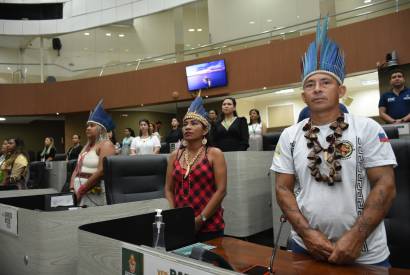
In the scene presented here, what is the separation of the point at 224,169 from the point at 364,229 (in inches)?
39.9

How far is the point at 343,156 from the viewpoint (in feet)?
4.36

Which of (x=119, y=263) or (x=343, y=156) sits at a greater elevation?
(x=343, y=156)

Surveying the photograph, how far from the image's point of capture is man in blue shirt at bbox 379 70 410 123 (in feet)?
14.1

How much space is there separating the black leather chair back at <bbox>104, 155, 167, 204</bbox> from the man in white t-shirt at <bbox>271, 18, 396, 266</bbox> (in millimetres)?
1298

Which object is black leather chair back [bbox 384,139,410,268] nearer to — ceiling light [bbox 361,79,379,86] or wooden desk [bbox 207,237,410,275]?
wooden desk [bbox 207,237,410,275]

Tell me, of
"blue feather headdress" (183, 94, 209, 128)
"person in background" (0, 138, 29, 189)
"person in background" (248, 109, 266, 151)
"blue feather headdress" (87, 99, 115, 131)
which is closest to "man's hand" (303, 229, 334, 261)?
"blue feather headdress" (183, 94, 209, 128)

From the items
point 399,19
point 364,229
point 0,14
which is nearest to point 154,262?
point 364,229

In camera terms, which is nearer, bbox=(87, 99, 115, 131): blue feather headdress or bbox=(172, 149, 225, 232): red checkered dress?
bbox=(172, 149, 225, 232): red checkered dress

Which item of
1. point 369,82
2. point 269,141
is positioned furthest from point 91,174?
point 369,82

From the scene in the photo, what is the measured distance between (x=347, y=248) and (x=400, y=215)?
553 millimetres

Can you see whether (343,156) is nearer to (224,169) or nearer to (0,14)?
(224,169)

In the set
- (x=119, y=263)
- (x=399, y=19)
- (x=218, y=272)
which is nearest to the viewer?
(x=218, y=272)

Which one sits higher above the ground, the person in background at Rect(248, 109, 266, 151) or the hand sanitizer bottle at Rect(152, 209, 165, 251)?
the person in background at Rect(248, 109, 266, 151)

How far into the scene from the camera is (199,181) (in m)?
2.12
